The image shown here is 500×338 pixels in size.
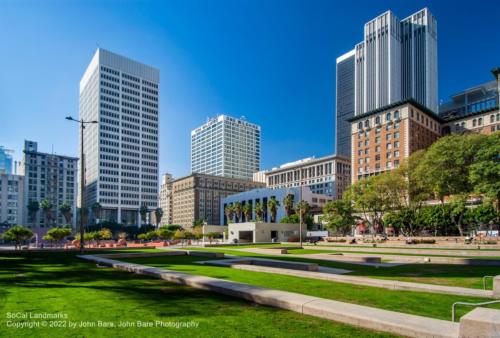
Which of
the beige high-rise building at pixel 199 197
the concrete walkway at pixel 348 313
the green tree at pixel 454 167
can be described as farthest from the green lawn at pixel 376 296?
the beige high-rise building at pixel 199 197

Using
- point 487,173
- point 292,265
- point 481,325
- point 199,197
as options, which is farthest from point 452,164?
point 199,197

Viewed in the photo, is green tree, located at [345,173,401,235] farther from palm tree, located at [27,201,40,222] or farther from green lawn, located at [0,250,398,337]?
palm tree, located at [27,201,40,222]

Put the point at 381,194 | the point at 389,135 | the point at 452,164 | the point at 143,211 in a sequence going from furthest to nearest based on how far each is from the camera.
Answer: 1. the point at 143,211
2. the point at 389,135
3. the point at 381,194
4. the point at 452,164

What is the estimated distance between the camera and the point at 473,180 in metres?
49.8

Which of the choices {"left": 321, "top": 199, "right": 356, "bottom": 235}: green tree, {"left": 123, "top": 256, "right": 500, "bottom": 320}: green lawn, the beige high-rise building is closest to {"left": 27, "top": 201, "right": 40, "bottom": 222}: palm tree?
the beige high-rise building

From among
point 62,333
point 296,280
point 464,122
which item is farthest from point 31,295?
point 464,122

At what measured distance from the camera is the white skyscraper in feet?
554

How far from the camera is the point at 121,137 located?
175 metres

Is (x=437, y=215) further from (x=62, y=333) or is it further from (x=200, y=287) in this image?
(x=62, y=333)

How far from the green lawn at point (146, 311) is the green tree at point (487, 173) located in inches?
1908

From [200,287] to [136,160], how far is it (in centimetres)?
17465

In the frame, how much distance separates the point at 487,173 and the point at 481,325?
167ft

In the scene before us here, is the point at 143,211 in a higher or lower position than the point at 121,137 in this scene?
lower

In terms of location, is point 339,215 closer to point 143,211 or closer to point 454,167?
Result: point 454,167
